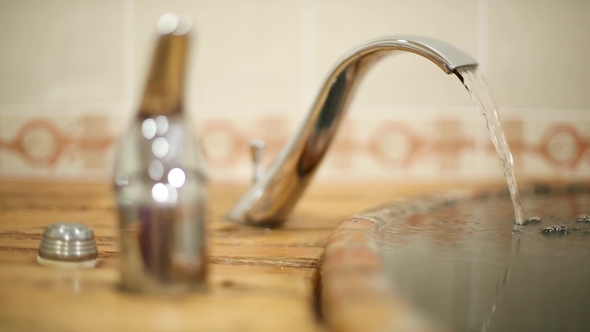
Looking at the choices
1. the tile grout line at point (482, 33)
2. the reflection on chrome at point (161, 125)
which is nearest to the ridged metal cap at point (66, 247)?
the reflection on chrome at point (161, 125)

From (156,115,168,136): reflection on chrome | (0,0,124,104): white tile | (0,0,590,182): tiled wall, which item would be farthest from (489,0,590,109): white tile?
(156,115,168,136): reflection on chrome

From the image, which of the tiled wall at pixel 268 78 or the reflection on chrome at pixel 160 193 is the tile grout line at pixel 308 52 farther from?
the reflection on chrome at pixel 160 193

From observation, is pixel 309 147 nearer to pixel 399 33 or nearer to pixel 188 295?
pixel 188 295

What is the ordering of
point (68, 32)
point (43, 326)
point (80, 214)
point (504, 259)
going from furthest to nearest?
point (68, 32), point (80, 214), point (504, 259), point (43, 326)

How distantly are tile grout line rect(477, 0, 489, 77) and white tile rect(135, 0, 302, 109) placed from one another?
1.14ft

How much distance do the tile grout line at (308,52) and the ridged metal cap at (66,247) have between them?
2.18 feet

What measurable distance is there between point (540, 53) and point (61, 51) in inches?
35.9

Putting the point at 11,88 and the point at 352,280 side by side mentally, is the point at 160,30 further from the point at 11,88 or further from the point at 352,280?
the point at 11,88

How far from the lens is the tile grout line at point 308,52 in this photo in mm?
996

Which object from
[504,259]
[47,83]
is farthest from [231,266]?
[47,83]

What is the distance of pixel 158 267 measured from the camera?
0.30 m

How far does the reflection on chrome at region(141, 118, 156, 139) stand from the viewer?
0.32 metres

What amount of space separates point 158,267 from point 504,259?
9.7 inches

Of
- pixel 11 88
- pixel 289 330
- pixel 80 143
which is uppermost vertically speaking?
pixel 11 88
